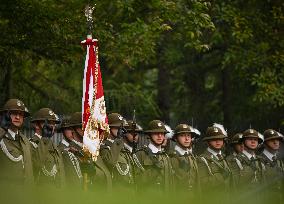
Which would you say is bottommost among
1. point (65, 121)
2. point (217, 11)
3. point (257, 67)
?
point (65, 121)

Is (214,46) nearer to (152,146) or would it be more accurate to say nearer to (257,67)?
(257,67)

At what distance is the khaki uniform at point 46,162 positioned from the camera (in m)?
8.52

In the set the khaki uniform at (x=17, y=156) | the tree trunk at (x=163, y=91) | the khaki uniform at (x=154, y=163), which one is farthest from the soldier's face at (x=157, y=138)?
the tree trunk at (x=163, y=91)

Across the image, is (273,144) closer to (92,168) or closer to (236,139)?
(236,139)

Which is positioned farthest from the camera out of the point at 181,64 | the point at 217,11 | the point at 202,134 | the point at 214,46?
the point at 181,64

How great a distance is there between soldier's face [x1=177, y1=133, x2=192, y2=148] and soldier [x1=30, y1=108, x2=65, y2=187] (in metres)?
2.46

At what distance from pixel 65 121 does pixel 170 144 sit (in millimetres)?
3043

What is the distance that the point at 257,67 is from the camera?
19516 mm

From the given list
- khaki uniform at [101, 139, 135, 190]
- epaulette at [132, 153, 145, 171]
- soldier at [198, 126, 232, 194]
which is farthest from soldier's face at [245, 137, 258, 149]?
khaki uniform at [101, 139, 135, 190]

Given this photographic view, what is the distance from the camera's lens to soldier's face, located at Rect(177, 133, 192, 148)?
11.0 m

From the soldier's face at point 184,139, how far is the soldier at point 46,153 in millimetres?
2465

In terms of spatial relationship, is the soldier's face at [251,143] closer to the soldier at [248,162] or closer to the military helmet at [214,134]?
the soldier at [248,162]

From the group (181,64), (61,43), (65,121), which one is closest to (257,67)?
(181,64)

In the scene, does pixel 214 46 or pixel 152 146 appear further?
pixel 214 46
